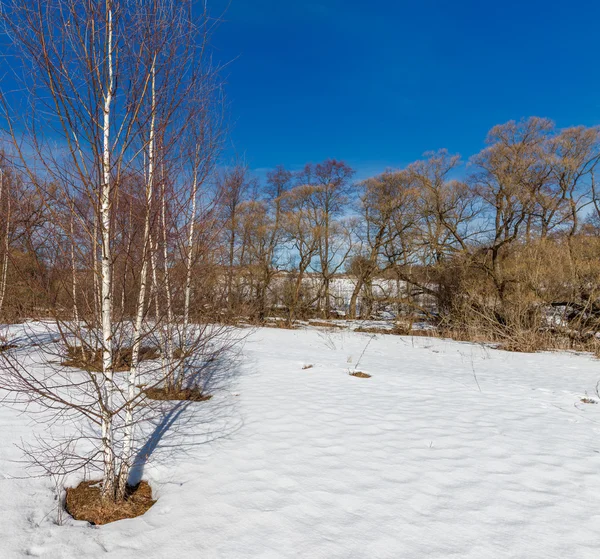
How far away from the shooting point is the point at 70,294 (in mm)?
2656

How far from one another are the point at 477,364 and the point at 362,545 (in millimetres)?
7818

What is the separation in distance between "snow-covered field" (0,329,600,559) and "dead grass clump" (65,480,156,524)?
0.10 m

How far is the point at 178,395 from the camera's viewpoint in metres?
5.32

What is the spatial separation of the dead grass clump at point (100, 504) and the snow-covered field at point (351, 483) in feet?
0.33

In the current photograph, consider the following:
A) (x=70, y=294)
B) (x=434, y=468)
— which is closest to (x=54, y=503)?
(x=70, y=294)

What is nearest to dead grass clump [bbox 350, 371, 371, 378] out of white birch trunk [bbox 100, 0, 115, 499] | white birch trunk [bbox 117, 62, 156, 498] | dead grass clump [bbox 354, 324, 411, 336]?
white birch trunk [bbox 117, 62, 156, 498]

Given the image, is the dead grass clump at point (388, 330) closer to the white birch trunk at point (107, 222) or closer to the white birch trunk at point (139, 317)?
the white birch trunk at point (139, 317)

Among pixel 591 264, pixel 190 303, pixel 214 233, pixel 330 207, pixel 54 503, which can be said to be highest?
pixel 330 207

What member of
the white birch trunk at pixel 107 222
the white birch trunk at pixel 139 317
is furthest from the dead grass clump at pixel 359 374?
the white birch trunk at pixel 107 222

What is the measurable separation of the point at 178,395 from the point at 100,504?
2.76 meters

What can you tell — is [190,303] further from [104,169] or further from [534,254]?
[534,254]

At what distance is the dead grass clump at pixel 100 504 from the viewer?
2.53 m

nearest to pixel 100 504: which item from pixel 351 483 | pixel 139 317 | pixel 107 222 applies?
pixel 139 317

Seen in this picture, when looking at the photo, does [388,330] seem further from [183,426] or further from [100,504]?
[100,504]
